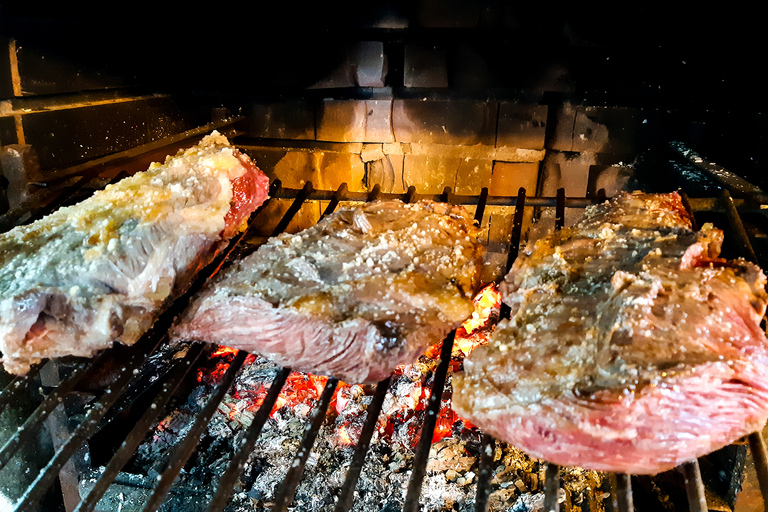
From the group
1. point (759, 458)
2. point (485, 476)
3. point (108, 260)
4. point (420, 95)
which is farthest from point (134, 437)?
point (420, 95)

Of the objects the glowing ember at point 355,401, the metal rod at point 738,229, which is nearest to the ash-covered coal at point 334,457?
the glowing ember at point 355,401

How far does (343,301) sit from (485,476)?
85 cm

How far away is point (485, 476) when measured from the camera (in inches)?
69.4

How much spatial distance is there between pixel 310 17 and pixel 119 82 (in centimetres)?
154

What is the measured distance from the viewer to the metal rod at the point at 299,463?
1.74m

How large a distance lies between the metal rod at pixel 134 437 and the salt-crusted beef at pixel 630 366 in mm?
1133

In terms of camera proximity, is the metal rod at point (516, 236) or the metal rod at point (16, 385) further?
the metal rod at point (516, 236)

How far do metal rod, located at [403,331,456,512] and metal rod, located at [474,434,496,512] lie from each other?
0.19 meters

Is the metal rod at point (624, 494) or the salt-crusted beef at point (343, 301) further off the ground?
the salt-crusted beef at point (343, 301)

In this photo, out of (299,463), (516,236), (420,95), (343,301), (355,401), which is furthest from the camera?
(420,95)

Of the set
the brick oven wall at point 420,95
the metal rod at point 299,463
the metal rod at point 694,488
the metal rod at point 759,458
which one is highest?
the brick oven wall at point 420,95

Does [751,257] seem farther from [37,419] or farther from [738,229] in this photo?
[37,419]

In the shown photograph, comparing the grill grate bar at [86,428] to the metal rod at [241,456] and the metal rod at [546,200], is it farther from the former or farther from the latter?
the metal rod at [546,200]

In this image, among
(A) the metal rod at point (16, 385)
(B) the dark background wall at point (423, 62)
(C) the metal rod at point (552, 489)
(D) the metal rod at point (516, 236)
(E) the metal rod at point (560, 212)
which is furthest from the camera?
(B) the dark background wall at point (423, 62)
